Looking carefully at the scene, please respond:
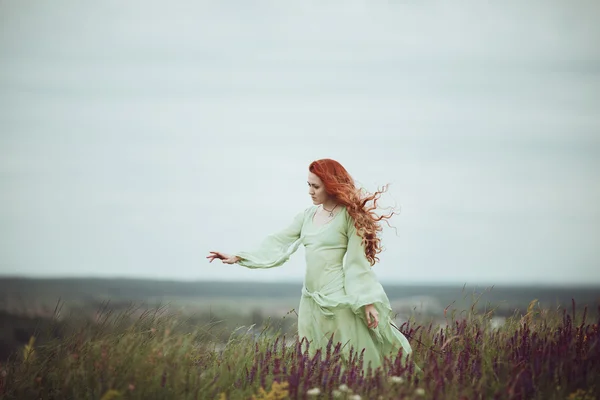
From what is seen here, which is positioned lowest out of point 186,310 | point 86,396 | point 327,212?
point 86,396

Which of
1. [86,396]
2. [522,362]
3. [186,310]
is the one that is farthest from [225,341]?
[522,362]

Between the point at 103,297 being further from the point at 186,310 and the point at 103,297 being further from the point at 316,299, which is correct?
the point at 316,299

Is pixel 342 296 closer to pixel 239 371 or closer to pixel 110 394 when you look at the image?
pixel 239 371

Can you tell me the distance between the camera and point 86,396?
16.5 feet

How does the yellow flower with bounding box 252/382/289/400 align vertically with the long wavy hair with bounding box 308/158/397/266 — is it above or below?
below

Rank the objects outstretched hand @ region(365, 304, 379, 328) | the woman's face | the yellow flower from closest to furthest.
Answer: the yellow flower
outstretched hand @ region(365, 304, 379, 328)
the woman's face

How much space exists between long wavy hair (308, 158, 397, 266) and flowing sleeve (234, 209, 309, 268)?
0.55 m

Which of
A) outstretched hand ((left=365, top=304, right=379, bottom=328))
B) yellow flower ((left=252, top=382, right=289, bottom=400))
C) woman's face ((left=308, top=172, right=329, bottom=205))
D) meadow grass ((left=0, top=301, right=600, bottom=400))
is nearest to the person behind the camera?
yellow flower ((left=252, top=382, right=289, bottom=400))

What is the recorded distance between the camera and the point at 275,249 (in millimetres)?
6441

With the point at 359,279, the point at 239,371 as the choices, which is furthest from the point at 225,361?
the point at 359,279

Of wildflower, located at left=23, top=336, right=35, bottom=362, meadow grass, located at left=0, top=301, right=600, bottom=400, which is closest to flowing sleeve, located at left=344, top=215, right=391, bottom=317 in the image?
meadow grass, located at left=0, top=301, right=600, bottom=400

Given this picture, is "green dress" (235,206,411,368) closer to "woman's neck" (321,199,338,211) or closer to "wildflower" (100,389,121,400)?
"woman's neck" (321,199,338,211)

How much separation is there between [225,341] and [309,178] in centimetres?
168

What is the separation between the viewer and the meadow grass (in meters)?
4.92
